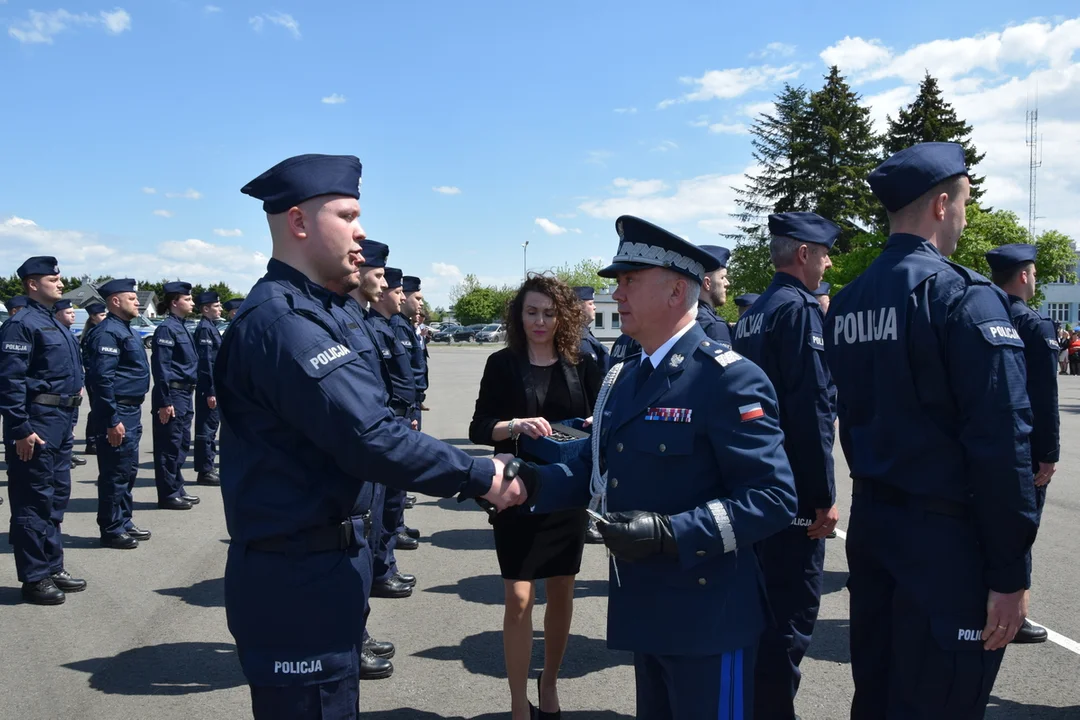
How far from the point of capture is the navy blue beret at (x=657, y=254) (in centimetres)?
260

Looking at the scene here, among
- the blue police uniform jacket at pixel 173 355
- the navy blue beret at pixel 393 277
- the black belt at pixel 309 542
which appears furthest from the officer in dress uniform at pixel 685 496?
the blue police uniform jacket at pixel 173 355

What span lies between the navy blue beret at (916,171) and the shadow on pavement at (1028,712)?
2.64 metres

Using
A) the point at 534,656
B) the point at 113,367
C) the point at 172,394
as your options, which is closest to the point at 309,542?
the point at 534,656

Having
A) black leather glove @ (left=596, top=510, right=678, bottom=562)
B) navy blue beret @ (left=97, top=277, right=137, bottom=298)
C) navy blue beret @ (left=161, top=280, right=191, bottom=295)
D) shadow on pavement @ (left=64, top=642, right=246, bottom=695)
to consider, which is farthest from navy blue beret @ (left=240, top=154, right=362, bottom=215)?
navy blue beret @ (left=161, top=280, right=191, bottom=295)

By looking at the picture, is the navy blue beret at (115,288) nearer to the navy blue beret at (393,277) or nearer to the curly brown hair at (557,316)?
the navy blue beret at (393,277)

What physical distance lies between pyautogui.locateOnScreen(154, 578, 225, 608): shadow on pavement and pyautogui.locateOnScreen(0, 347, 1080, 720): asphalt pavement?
0.02 meters

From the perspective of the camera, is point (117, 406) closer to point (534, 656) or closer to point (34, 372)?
point (34, 372)

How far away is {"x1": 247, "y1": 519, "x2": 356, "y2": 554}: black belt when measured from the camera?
2488 mm

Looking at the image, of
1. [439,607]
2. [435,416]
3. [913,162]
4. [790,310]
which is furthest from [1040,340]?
[435,416]

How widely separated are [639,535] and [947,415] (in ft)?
3.66

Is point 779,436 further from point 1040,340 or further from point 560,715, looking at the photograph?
point 1040,340

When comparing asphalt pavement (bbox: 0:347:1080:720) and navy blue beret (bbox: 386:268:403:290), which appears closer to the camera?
asphalt pavement (bbox: 0:347:1080:720)

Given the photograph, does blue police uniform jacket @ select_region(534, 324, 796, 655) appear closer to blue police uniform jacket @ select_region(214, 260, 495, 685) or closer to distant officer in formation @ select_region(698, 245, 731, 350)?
blue police uniform jacket @ select_region(214, 260, 495, 685)

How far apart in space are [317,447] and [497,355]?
2.08m
